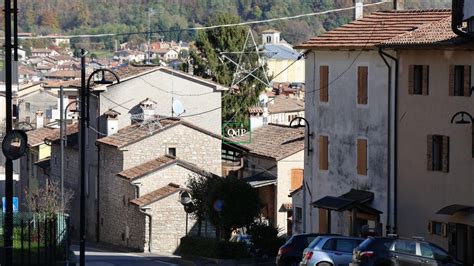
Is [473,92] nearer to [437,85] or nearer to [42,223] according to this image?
[437,85]

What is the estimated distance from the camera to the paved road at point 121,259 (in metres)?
44.6

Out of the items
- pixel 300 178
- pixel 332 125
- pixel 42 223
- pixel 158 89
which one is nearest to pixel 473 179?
pixel 332 125

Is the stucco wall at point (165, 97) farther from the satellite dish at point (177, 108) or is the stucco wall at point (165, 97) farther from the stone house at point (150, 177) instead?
the stone house at point (150, 177)

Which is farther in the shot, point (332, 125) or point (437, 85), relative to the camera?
point (332, 125)

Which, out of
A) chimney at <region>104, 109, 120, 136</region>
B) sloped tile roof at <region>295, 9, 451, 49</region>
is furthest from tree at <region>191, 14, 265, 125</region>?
sloped tile roof at <region>295, 9, 451, 49</region>

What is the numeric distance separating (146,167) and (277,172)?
20.7ft

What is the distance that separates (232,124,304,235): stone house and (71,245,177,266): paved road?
6475mm

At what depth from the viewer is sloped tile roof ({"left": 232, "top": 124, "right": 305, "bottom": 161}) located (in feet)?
186

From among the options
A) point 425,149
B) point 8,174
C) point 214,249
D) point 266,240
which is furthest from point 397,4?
point 8,174

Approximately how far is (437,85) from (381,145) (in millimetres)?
3832

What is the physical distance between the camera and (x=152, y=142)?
59438 millimetres

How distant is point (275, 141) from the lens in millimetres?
59406

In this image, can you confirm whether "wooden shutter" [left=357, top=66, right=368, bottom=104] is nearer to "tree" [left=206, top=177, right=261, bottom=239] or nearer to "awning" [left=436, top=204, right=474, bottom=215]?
"tree" [left=206, top=177, right=261, bottom=239]

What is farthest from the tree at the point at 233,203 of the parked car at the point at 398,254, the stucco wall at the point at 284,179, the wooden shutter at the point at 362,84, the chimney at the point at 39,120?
the chimney at the point at 39,120
